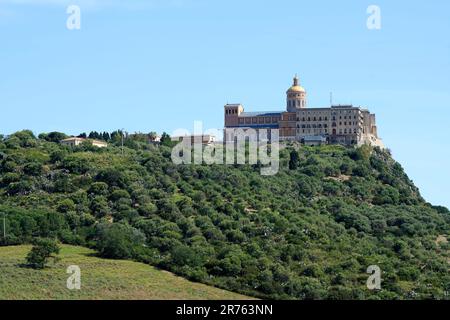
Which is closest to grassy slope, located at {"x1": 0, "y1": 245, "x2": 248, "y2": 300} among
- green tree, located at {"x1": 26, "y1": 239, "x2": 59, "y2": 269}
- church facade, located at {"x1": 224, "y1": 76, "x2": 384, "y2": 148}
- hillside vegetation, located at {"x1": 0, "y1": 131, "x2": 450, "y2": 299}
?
green tree, located at {"x1": 26, "y1": 239, "x2": 59, "y2": 269}

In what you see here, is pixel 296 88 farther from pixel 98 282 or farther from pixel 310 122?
pixel 98 282

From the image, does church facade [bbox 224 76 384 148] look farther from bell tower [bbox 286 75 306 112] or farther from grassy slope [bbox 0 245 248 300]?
grassy slope [bbox 0 245 248 300]

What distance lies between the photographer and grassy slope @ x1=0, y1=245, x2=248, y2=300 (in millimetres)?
66625

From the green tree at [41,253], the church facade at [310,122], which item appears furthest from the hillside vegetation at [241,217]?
the church facade at [310,122]

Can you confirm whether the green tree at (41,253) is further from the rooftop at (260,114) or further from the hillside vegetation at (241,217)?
the rooftop at (260,114)

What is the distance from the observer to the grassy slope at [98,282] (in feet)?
219

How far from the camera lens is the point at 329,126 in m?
135

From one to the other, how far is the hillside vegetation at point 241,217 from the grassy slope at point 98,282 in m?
2.05

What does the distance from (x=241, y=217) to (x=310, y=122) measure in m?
44.4

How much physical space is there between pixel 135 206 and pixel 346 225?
2073 cm

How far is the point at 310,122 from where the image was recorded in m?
134
